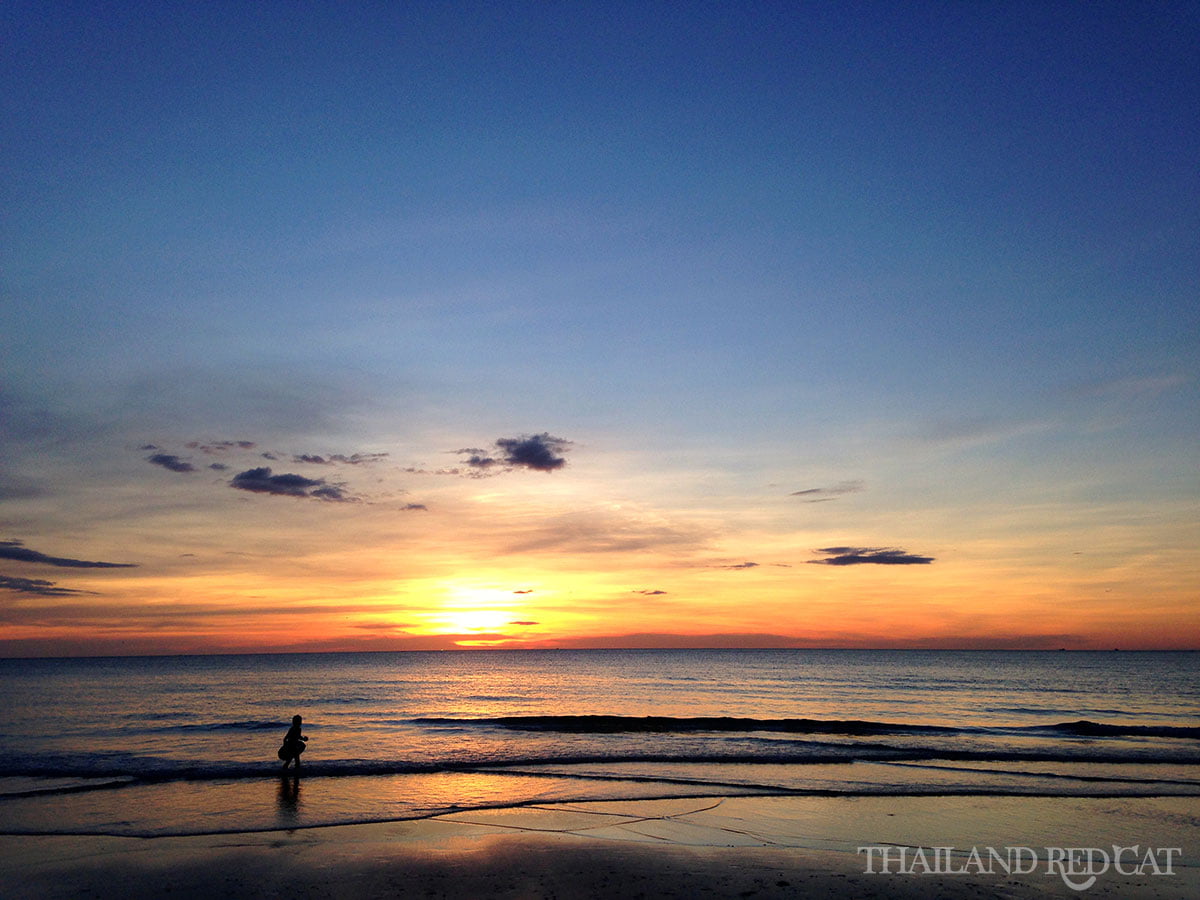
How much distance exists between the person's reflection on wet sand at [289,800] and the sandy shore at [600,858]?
5.03 ft

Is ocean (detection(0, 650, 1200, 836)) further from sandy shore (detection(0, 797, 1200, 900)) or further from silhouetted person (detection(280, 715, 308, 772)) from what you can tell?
sandy shore (detection(0, 797, 1200, 900))

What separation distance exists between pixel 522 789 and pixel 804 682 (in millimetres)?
67385

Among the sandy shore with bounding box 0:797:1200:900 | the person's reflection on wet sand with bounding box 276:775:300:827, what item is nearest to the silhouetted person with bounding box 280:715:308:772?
the person's reflection on wet sand with bounding box 276:775:300:827

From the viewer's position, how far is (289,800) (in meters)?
19.2

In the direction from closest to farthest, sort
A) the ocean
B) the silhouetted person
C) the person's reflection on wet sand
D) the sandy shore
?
1. the sandy shore
2. the person's reflection on wet sand
3. the ocean
4. the silhouetted person

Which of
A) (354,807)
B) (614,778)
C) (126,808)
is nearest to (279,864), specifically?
(354,807)

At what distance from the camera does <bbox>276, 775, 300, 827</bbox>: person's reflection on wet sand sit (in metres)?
16.8

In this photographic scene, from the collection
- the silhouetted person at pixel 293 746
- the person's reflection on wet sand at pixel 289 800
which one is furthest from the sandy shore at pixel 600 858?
the silhouetted person at pixel 293 746

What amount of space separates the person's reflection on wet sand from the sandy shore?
153 centimetres

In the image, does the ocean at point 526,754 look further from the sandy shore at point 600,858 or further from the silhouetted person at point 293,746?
the sandy shore at point 600,858

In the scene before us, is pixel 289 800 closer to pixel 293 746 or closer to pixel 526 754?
pixel 293 746

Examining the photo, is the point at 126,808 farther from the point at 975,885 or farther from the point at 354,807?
the point at 975,885

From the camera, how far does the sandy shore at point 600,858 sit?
1177 cm

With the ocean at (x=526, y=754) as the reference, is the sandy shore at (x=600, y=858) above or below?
above
